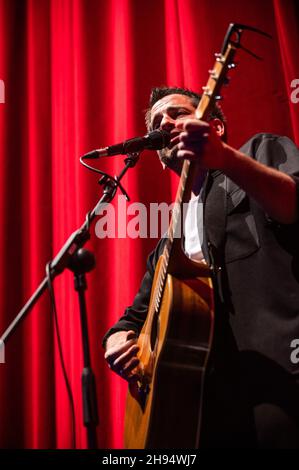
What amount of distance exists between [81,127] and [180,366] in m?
1.45

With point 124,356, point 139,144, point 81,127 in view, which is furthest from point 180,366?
point 81,127

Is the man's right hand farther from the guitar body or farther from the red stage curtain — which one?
the red stage curtain

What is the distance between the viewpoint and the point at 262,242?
1.22 m

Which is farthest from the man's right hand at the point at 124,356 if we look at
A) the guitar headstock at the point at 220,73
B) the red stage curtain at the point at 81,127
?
the guitar headstock at the point at 220,73

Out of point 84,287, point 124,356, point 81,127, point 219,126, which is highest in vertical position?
point 81,127

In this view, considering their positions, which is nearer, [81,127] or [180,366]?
[180,366]

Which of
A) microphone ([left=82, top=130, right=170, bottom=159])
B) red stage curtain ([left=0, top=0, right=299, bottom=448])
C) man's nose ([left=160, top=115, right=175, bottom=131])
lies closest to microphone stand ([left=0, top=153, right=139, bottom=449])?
microphone ([left=82, top=130, right=170, bottom=159])

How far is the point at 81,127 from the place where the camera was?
2.26 m

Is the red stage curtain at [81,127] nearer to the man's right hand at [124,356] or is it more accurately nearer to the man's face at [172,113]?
the man's face at [172,113]

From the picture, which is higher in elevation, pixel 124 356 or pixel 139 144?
pixel 139 144

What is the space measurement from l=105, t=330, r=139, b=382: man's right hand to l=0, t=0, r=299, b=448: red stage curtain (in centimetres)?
56

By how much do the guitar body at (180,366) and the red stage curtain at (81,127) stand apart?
2.93 feet

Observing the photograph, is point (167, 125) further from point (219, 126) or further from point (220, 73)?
point (220, 73)
